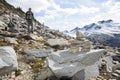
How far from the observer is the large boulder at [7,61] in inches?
493

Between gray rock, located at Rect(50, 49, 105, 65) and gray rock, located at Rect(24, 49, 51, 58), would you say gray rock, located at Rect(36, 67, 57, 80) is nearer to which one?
gray rock, located at Rect(50, 49, 105, 65)

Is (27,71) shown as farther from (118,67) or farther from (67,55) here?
(118,67)

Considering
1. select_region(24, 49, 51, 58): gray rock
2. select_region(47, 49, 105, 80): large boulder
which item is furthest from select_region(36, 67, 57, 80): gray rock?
select_region(24, 49, 51, 58): gray rock

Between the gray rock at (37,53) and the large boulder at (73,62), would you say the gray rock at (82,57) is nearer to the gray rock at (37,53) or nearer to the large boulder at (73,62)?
the large boulder at (73,62)

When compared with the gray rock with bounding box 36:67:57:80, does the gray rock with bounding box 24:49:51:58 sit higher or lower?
higher

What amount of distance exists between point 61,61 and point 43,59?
393cm

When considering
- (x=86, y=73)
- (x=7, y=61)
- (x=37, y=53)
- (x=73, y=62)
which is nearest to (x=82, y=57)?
(x=73, y=62)

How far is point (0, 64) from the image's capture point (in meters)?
12.2

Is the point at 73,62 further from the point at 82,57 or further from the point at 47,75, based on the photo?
the point at 47,75

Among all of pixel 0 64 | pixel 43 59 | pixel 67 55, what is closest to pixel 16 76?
pixel 0 64

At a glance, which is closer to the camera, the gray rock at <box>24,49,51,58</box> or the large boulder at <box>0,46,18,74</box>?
the large boulder at <box>0,46,18,74</box>

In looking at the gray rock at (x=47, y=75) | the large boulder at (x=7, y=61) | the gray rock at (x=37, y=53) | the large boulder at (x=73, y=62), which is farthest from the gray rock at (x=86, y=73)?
the gray rock at (x=37, y=53)

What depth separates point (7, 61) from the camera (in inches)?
506

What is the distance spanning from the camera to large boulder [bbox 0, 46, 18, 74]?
12516mm
